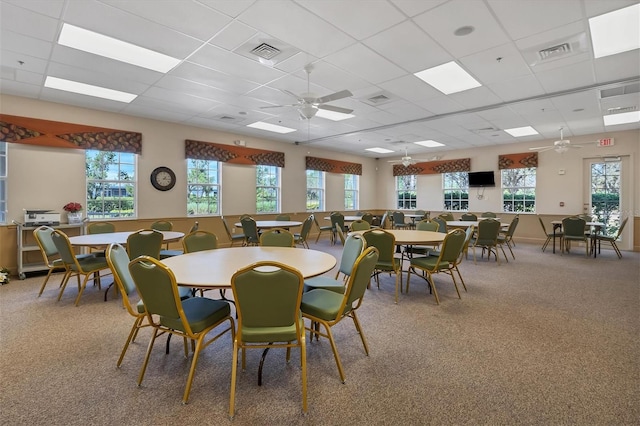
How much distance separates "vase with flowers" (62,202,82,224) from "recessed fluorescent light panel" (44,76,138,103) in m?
1.94

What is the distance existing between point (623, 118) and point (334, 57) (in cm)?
694

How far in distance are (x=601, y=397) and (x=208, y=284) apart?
260 centimetres

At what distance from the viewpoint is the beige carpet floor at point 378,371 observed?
5.97ft

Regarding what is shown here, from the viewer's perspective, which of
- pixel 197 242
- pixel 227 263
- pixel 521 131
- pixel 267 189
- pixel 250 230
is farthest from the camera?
pixel 267 189

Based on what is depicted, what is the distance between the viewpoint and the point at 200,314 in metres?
2.09

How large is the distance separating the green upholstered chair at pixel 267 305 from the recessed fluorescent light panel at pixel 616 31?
12.9 ft

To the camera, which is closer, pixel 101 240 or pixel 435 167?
pixel 101 240

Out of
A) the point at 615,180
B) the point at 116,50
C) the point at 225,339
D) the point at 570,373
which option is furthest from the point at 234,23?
the point at 615,180

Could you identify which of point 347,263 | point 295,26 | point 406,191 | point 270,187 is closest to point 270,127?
point 270,187

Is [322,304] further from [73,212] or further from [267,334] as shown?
[73,212]

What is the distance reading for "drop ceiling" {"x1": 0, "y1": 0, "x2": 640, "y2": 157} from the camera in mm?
2900

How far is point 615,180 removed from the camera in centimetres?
800

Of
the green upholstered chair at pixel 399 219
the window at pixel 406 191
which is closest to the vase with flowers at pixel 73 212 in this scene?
the green upholstered chair at pixel 399 219

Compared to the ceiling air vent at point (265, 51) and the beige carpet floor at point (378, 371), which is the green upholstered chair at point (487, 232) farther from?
the ceiling air vent at point (265, 51)
